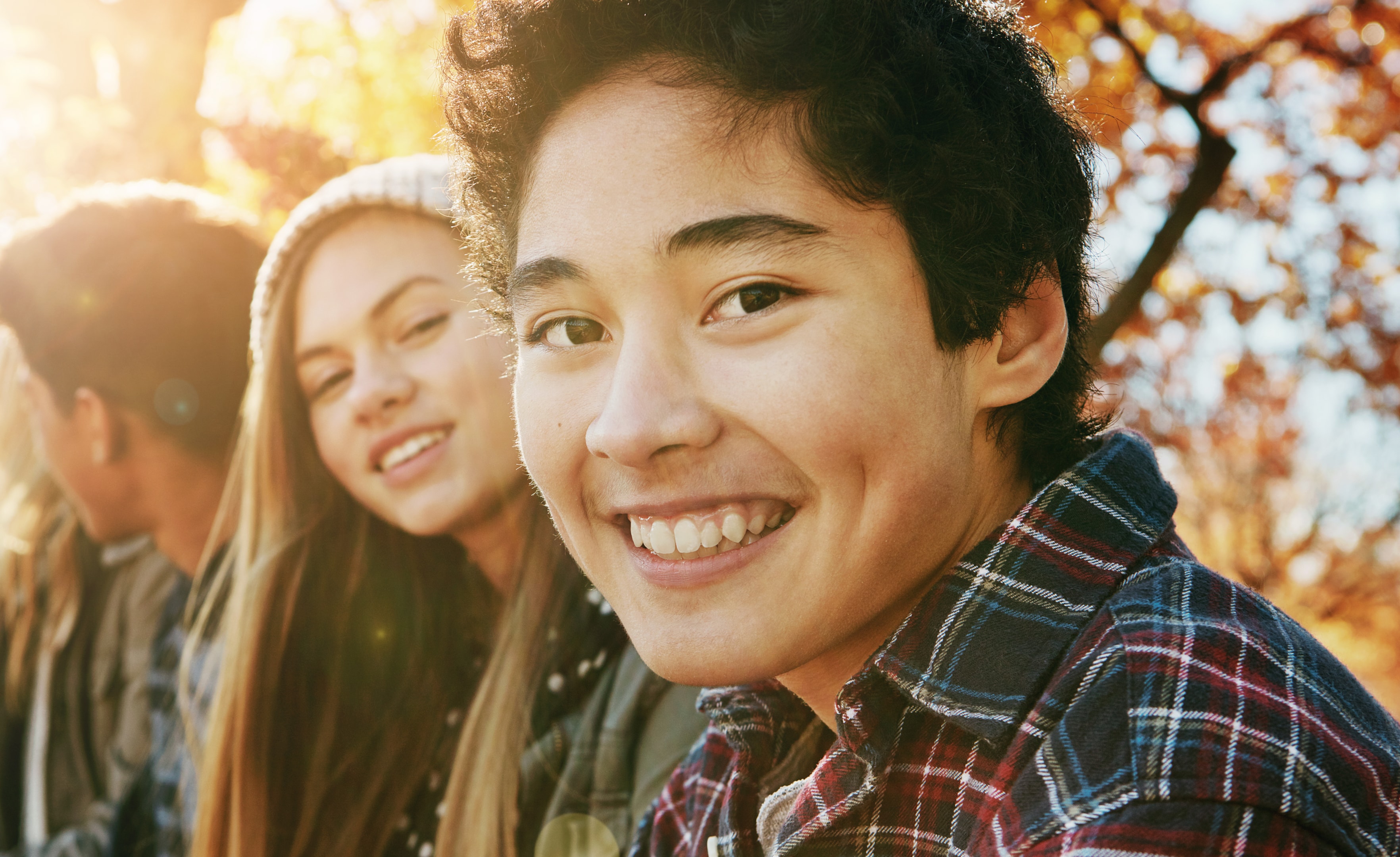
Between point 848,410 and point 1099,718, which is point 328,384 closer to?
point 848,410

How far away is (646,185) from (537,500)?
1.53 metres

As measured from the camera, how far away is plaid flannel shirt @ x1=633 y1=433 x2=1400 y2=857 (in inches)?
44.3

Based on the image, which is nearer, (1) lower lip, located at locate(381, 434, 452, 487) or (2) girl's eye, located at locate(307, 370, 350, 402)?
(1) lower lip, located at locate(381, 434, 452, 487)

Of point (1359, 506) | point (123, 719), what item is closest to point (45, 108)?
point (123, 719)

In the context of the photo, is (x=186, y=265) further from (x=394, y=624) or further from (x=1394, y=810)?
(x=1394, y=810)

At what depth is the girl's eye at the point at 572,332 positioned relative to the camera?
176cm

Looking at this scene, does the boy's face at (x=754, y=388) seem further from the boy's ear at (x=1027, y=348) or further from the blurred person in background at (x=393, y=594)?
the blurred person in background at (x=393, y=594)

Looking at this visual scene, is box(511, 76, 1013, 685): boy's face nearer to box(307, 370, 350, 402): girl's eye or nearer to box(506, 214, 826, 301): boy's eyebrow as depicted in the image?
box(506, 214, 826, 301): boy's eyebrow

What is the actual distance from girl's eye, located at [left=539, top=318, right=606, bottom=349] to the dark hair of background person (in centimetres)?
282

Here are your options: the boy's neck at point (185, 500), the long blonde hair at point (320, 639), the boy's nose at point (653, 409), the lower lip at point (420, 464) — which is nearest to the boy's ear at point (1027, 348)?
the boy's nose at point (653, 409)

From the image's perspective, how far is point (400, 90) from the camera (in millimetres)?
6219

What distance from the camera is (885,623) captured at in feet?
5.75

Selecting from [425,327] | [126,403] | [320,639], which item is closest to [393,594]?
[320,639]

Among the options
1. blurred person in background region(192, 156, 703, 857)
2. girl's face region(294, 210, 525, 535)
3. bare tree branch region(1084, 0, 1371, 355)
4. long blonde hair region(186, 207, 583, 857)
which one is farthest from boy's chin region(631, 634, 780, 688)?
bare tree branch region(1084, 0, 1371, 355)
